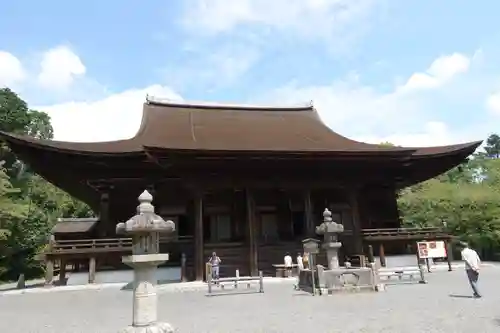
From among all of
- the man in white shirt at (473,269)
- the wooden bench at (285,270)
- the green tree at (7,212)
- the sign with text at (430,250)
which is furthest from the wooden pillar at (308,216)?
the green tree at (7,212)

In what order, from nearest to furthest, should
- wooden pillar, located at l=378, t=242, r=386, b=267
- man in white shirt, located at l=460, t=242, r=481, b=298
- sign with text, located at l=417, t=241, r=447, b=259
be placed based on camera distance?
1. man in white shirt, located at l=460, t=242, r=481, b=298
2. sign with text, located at l=417, t=241, r=447, b=259
3. wooden pillar, located at l=378, t=242, r=386, b=267

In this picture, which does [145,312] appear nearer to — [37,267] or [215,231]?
[215,231]

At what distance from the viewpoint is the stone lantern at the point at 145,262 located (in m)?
6.42

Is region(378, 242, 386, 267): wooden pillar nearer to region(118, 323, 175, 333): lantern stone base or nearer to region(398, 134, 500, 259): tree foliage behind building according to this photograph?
region(398, 134, 500, 259): tree foliage behind building

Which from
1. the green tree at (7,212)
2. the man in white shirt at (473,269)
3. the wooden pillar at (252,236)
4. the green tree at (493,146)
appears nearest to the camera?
the man in white shirt at (473,269)

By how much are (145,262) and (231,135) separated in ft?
52.6

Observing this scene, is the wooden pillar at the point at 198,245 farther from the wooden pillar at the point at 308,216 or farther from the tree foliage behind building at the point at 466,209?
the tree foliage behind building at the point at 466,209

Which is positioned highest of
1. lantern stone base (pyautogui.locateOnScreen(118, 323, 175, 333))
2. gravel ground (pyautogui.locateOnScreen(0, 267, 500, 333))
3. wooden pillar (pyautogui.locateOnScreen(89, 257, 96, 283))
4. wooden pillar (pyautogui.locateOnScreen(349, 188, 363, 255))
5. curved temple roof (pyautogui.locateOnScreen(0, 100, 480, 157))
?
curved temple roof (pyautogui.locateOnScreen(0, 100, 480, 157))

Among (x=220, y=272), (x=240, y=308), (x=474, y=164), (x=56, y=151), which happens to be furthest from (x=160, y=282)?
(x=474, y=164)

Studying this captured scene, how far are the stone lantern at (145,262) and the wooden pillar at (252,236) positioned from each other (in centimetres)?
1162

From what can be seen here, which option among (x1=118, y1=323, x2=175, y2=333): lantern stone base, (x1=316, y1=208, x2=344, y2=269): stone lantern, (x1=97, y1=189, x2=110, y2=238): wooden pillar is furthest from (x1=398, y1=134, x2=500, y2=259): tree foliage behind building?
(x1=118, y1=323, x2=175, y2=333): lantern stone base

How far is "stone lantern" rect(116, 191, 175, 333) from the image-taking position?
642cm

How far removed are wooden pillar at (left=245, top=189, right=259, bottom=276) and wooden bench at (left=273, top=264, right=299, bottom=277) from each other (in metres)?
0.96

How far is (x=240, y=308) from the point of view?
32.9 feet
